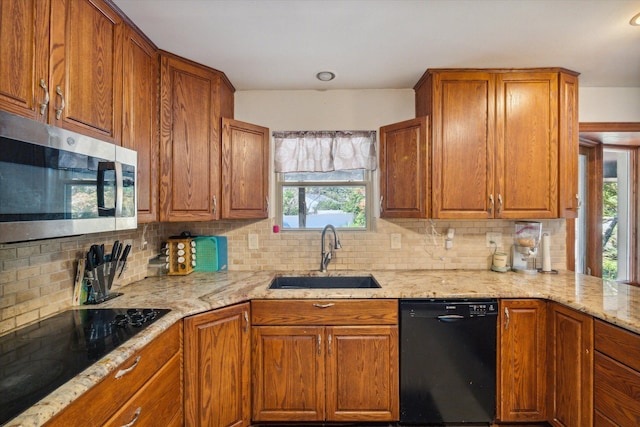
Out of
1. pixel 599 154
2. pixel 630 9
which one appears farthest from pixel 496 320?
pixel 599 154

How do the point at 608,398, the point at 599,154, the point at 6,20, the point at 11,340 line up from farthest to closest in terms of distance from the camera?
1. the point at 599,154
2. the point at 608,398
3. the point at 11,340
4. the point at 6,20

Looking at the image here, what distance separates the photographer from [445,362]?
1.78m

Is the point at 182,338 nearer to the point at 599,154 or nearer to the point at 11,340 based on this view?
the point at 11,340

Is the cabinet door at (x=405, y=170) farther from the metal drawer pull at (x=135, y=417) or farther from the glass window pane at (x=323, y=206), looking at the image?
the metal drawer pull at (x=135, y=417)

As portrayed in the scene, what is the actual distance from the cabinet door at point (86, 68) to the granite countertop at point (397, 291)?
Result: 915mm

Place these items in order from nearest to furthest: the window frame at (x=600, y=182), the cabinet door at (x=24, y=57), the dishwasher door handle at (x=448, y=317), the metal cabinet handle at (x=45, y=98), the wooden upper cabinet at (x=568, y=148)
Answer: the cabinet door at (x=24, y=57) < the metal cabinet handle at (x=45, y=98) < the dishwasher door handle at (x=448, y=317) < the wooden upper cabinet at (x=568, y=148) < the window frame at (x=600, y=182)

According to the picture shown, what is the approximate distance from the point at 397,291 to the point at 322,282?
0.70 meters

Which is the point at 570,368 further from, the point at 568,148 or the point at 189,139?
the point at 189,139

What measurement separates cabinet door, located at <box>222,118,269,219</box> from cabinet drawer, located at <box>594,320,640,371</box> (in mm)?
2126

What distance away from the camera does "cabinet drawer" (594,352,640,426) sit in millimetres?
1312

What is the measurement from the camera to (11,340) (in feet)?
3.84

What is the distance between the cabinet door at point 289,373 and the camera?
1.80 meters

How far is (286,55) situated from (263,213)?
1136 mm

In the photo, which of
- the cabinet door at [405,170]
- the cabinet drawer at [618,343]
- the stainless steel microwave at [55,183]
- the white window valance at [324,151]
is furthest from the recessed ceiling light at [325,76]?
the cabinet drawer at [618,343]
